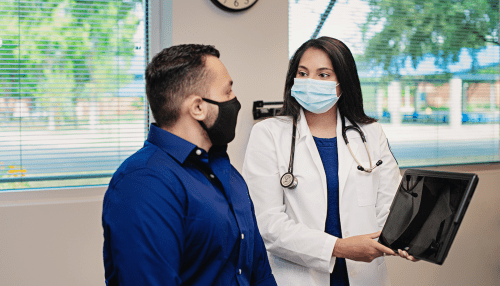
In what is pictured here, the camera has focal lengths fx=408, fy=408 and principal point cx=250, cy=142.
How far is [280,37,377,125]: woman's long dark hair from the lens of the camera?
1.50 meters

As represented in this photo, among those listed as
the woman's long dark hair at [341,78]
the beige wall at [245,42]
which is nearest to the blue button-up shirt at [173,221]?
the woman's long dark hair at [341,78]

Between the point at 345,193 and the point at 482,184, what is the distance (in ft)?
6.74

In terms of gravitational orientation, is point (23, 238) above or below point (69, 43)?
below

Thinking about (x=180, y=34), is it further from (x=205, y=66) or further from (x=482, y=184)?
(x=482, y=184)

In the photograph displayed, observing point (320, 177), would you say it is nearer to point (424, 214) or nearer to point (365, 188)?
point (365, 188)

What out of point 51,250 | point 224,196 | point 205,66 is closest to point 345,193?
point 224,196

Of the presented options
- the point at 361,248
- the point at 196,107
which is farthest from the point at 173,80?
the point at 361,248

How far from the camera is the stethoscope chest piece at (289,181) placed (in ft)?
4.48

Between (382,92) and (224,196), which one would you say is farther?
(382,92)

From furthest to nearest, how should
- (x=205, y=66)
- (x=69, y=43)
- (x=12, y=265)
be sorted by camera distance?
(x=69, y=43) → (x=12, y=265) → (x=205, y=66)

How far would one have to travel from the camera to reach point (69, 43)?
217cm

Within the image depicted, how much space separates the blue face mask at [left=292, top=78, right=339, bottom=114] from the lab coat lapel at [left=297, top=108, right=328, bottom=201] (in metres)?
0.06

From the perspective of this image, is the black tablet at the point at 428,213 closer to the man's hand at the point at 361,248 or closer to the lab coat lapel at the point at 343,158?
the man's hand at the point at 361,248

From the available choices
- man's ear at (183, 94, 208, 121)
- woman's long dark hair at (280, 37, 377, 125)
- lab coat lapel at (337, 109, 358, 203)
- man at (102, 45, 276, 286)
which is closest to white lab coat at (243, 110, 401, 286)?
lab coat lapel at (337, 109, 358, 203)
